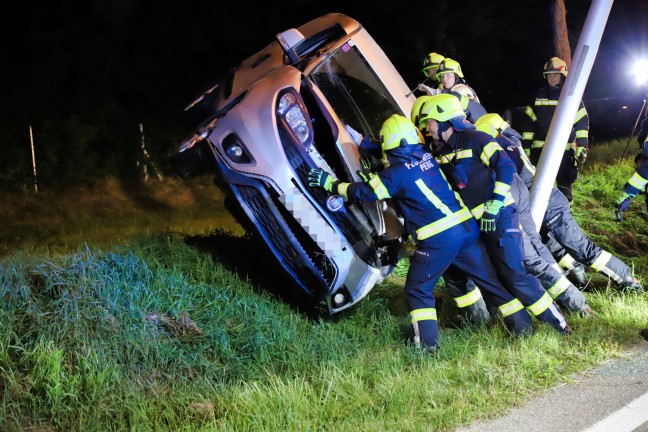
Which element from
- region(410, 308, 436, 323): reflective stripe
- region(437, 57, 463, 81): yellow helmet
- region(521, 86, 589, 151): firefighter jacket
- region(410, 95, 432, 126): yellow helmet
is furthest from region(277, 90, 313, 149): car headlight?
region(521, 86, 589, 151): firefighter jacket

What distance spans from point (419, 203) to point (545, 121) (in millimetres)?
3191

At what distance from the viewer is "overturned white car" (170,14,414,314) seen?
17.0 feet

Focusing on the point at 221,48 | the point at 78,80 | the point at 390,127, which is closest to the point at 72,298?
the point at 390,127

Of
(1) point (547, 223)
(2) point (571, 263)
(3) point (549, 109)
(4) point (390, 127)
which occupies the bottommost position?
(2) point (571, 263)

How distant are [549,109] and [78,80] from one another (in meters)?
9.56

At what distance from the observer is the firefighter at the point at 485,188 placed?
530 centimetres

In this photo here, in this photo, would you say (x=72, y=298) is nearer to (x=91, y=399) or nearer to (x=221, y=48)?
(x=91, y=399)

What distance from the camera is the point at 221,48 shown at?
17641 millimetres

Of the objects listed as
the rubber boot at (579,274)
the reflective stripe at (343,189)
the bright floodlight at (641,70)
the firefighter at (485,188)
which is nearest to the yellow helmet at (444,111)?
the firefighter at (485,188)

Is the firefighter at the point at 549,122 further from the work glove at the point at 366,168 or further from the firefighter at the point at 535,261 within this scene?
the work glove at the point at 366,168

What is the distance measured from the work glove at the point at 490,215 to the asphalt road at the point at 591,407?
1183mm

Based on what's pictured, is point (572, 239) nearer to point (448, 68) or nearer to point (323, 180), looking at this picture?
point (448, 68)

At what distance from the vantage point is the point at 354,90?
6227 mm

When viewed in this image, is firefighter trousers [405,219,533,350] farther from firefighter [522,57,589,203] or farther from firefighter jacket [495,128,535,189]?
firefighter [522,57,589,203]
